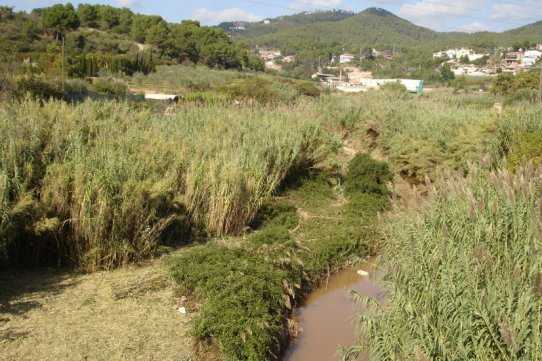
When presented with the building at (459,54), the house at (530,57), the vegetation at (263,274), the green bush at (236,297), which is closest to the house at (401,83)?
the vegetation at (263,274)

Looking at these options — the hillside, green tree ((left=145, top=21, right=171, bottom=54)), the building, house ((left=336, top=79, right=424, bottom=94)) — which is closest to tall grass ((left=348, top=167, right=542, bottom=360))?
house ((left=336, top=79, right=424, bottom=94))

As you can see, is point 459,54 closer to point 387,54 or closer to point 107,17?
point 387,54

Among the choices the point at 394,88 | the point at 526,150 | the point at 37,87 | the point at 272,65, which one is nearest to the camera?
the point at 526,150

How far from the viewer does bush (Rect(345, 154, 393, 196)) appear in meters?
9.80

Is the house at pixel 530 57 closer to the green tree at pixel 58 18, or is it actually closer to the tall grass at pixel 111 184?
the green tree at pixel 58 18

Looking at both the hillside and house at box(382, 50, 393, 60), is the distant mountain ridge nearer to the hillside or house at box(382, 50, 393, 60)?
the hillside

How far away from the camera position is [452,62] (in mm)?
73750

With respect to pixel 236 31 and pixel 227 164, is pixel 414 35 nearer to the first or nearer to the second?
pixel 236 31

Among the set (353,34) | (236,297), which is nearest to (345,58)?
(353,34)

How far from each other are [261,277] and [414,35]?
125 meters

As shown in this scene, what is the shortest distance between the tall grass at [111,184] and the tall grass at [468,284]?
2752 mm

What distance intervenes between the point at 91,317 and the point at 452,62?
75.1 metres

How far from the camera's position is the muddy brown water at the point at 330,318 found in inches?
205

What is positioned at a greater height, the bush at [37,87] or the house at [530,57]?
the house at [530,57]
